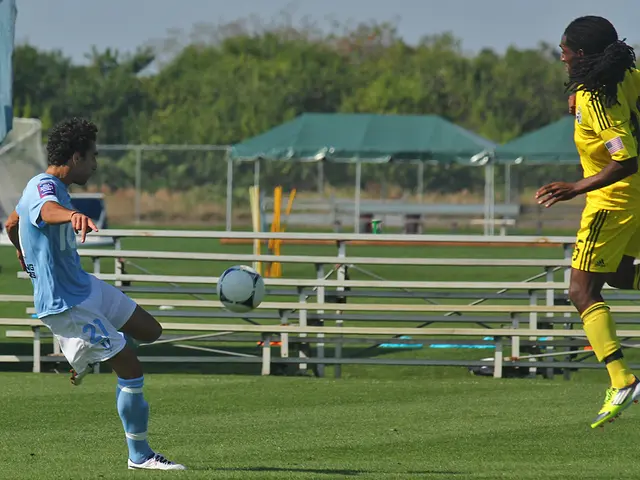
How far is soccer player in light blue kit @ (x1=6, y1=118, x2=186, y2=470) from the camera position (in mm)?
6574

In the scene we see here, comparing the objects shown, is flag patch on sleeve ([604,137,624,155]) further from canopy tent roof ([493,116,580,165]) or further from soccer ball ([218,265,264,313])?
canopy tent roof ([493,116,580,165])

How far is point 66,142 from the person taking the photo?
673 centimetres

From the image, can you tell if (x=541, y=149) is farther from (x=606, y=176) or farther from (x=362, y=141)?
(x=606, y=176)

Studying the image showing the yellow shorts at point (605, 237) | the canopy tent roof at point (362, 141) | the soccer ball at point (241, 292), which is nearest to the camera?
the yellow shorts at point (605, 237)

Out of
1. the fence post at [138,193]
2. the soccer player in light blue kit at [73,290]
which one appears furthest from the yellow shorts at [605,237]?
the fence post at [138,193]

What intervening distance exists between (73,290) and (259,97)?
49.9m

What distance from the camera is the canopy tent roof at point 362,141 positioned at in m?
33.1

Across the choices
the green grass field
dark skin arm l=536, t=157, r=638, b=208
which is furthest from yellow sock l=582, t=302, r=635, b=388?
dark skin arm l=536, t=157, r=638, b=208

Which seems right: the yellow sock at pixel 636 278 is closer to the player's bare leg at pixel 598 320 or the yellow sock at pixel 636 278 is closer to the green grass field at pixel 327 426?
the player's bare leg at pixel 598 320

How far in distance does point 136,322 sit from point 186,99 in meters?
55.2

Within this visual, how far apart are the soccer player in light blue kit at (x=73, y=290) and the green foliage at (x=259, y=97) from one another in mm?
40178

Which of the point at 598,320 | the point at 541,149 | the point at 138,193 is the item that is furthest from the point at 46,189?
the point at 138,193

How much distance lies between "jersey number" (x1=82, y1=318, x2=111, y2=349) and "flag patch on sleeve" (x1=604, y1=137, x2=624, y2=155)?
Answer: 292 centimetres

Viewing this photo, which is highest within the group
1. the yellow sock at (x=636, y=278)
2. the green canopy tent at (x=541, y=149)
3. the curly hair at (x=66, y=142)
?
the green canopy tent at (x=541, y=149)
